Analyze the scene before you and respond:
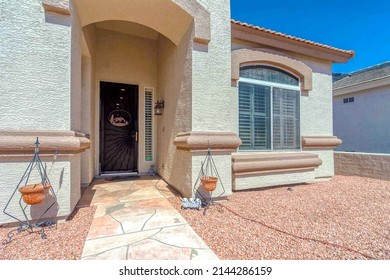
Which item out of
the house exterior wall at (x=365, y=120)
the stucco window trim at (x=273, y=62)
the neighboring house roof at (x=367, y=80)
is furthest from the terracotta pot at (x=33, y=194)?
the neighboring house roof at (x=367, y=80)

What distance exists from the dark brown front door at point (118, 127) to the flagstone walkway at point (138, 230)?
1.80 meters

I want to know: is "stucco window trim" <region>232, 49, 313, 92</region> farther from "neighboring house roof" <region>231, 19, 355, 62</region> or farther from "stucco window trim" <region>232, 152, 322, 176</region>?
"stucco window trim" <region>232, 152, 322, 176</region>

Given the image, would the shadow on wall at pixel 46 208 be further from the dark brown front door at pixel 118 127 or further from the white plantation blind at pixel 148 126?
the white plantation blind at pixel 148 126

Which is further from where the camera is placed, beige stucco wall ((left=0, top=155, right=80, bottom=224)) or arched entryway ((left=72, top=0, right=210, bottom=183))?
arched entryway ((left=72, top=0, right=210, bottom=183))

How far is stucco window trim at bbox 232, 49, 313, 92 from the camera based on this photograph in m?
4.62

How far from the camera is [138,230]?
8.68ft

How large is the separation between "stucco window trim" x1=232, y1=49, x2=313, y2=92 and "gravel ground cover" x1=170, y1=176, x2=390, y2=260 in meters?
2.94

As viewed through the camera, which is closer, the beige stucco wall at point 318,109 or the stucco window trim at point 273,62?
the stucco window trim at point 273,62

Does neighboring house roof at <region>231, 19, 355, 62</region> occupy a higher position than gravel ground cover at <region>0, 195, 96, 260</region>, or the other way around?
neighboring house roof at <region>231, 19, 355, 62</region>

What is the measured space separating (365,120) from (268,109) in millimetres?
8369

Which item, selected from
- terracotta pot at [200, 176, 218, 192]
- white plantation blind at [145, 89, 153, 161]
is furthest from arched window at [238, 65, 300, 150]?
white plantation blind at [145, 89, 153, 161]

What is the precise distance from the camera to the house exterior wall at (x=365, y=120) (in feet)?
30.4

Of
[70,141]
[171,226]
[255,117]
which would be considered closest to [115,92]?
[70,141]

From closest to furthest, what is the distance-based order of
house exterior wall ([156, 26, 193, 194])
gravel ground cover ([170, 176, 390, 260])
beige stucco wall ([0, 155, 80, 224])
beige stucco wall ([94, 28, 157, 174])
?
1. gravel ground cover ([170, 176, 390, 260])
2. beige stucco wall ([0, 155, 80, 224])
3. house exterior wall ([156, 26, 193, 194])
4. beige stucco wall ([94, 28, 157, 174])
